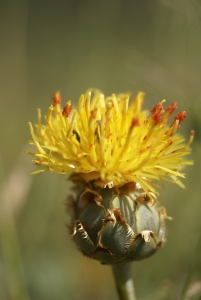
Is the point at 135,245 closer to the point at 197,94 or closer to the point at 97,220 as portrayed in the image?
the point at 97,220

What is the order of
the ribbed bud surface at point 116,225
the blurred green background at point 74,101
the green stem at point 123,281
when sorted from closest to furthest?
the ribbed bud surface at point 116,225 → the green stem at point 123,281 → the blurred green background at point 74,101

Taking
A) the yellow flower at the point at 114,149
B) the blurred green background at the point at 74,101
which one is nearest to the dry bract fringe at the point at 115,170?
the yellow flower at the point at 114,149

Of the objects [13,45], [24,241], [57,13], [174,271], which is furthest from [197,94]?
[57,13]

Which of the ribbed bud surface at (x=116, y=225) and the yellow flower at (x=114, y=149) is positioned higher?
the yellow flower at (x=114, y=149)

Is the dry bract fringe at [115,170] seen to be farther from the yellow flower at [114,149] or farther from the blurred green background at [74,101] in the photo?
the blurred green background at [74,101]

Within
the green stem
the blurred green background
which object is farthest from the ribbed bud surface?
the blurred green background

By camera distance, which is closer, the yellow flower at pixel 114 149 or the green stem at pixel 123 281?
the yellow flower at pixel 114 149
